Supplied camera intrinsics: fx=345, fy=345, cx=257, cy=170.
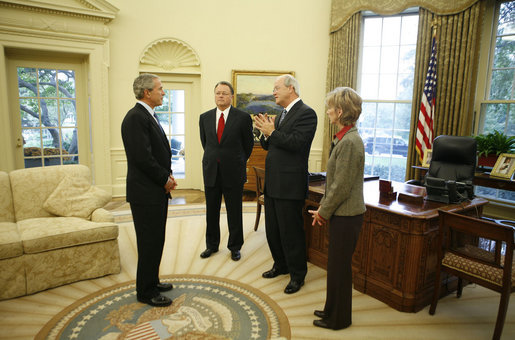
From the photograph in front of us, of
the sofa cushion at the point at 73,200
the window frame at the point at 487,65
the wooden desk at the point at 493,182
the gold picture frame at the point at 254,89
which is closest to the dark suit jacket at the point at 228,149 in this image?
the sofa cushion at the point at 73,200

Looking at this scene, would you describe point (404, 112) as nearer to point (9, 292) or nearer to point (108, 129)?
point (108, 129)

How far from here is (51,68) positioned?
17.8ft

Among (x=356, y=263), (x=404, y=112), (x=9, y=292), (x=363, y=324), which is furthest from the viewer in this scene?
(x=404, y=112)

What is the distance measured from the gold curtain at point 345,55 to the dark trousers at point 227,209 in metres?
3.54

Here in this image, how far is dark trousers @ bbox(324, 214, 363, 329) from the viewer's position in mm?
2049

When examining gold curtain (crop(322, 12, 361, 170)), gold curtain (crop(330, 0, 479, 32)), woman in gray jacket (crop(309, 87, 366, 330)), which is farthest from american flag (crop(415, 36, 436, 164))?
woman in gray jacket (crop(309, 87, 366, 330))

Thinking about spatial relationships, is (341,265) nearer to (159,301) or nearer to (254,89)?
(159,301)

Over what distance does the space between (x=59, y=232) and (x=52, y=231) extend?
58 millimetres

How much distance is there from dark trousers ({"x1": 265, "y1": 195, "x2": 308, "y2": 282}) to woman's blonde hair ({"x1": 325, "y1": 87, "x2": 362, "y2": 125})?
2.85 feet

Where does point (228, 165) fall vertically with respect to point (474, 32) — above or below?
below

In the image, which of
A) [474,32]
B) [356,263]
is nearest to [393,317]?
[356,263]

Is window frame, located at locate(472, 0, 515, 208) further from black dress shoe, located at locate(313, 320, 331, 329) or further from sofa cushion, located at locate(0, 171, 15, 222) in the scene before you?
sofa cushion, located at locate(0, 171, 15, 222)

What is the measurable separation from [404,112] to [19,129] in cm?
625

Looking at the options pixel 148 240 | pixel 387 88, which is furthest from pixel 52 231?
pixel 387 88
